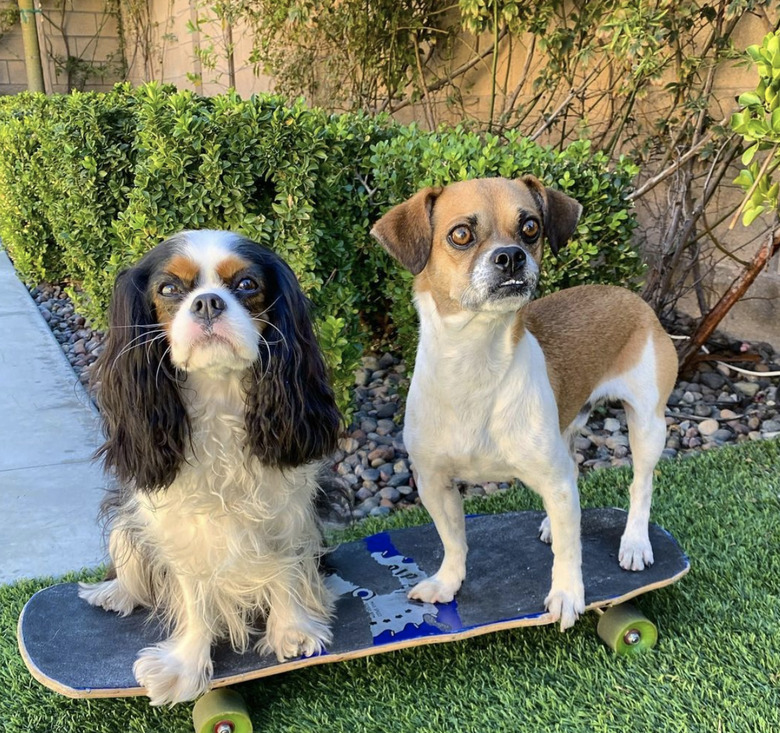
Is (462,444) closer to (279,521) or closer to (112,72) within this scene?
(279,521)

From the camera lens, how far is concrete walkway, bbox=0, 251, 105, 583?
343 cm

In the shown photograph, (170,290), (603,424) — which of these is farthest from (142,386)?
(603,424)

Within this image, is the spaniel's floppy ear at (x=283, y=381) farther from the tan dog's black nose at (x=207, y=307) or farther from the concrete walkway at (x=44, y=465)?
the concrete walkway at (x=44, y=465)

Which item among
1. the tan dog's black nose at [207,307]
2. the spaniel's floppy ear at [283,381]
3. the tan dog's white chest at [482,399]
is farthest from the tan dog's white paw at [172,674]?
the tan dog's black nose at [207,307]

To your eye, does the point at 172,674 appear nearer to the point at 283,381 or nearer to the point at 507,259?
the point at 283,381

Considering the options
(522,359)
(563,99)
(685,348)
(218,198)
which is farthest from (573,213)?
(563,99)

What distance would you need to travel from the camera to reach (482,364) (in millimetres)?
2363

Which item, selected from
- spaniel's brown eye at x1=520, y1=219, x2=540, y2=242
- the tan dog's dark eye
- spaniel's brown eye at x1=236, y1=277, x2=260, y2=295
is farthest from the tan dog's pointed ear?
spaniel's brown eye at x1=236, y1=277, x2=260, y2=295

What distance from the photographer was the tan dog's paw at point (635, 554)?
283cm

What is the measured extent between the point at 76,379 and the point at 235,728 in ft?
12.8

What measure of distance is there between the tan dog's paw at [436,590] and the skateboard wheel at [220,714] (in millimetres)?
720

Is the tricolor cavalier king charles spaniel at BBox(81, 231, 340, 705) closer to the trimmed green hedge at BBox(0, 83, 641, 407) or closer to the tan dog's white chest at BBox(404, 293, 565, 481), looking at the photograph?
the tan dog's white chest at BBox(404, 293, 565, 481)

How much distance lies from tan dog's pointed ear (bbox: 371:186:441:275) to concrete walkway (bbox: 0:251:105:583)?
2111 mm

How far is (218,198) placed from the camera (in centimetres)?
380
